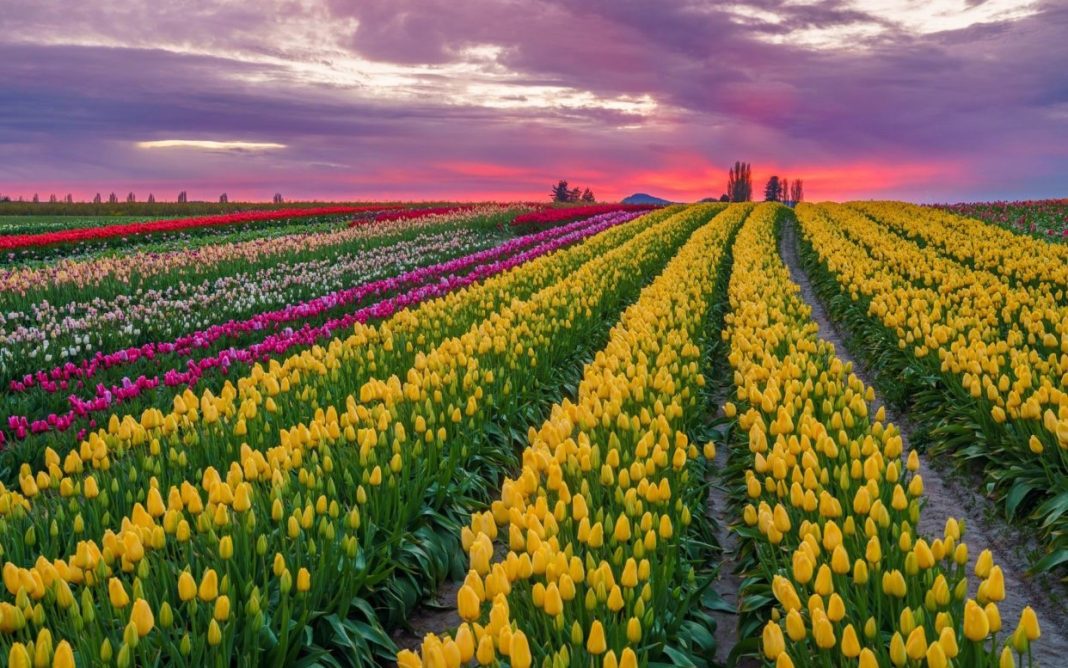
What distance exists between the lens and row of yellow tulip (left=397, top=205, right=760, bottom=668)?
9.38ft

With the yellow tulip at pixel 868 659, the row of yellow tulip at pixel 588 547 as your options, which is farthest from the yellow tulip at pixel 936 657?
the row of yellow tulip at pixel 588 547

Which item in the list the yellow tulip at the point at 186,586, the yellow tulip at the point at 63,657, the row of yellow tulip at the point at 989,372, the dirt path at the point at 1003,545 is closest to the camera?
the yellow tulip at the point at 63,657

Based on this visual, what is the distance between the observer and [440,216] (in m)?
36.4

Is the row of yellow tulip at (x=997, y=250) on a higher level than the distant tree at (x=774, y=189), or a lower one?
lower

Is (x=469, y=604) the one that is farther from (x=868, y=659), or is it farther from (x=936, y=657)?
(x=936, y=657)

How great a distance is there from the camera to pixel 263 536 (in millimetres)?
3699

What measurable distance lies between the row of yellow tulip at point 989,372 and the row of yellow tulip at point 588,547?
2222 mm

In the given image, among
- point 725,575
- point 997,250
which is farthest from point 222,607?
point 997,250

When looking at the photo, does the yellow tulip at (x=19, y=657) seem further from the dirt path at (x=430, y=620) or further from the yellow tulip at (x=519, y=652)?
the dirt path at (x=430, y=620)

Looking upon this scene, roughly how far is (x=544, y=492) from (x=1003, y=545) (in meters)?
3.58

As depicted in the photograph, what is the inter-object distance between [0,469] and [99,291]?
8817 mm

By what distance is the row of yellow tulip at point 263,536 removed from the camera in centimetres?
322

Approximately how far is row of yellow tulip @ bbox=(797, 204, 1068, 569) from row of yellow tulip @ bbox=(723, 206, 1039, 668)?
1.03 metres

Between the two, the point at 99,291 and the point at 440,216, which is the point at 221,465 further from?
the point at 440,216
